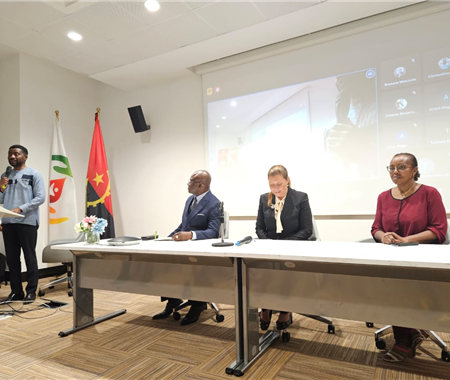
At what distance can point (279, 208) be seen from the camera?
2.82 m

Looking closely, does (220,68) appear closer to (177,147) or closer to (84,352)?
(177,147)

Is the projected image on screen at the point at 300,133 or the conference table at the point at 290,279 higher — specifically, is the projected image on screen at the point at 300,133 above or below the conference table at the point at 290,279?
above

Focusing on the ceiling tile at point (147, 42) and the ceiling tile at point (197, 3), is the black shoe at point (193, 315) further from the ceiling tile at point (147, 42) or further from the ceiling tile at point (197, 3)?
the ceiling tile at point (147, 42)

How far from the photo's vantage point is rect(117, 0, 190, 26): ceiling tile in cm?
336

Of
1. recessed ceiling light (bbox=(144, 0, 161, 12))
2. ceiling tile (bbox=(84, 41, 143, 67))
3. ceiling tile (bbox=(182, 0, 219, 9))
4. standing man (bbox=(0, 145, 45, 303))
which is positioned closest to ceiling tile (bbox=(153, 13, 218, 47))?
ceiling tile (bbox=(182, 0, 219, 9))

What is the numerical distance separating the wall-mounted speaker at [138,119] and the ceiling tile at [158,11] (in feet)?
6.02

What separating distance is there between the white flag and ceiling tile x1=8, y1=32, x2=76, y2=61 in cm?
115

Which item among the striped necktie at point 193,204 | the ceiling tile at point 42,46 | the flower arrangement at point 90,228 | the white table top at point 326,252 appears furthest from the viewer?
the ceiling tile at point 42,46

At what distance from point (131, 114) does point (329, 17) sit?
3135 millimetres

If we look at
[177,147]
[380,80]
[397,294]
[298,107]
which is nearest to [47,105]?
[177,147]

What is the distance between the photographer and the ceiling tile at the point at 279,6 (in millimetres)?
3383

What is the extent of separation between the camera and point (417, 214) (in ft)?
7.68

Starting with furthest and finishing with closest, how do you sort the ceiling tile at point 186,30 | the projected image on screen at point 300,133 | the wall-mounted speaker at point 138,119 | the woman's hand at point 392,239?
the wall-mounted speaker at point 138,119, the projected image on screen at point 300,133, the ceiling tile at point 186,30, the woman's hand at point 392,239

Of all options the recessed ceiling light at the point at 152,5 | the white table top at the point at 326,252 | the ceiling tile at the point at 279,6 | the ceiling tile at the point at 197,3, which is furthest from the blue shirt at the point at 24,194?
the ceiling tile at the point at 279,6
